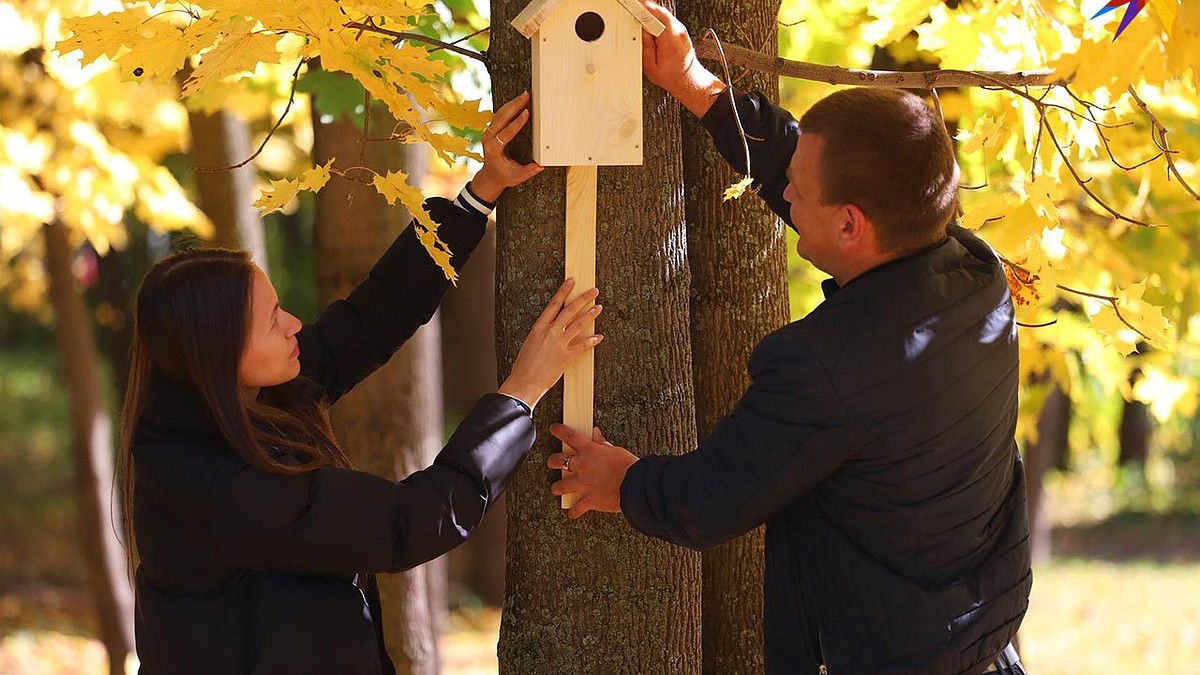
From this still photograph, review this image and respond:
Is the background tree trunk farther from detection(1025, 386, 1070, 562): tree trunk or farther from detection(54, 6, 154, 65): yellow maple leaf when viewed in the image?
detection(1025, 386, 1070, 562): tree trunk

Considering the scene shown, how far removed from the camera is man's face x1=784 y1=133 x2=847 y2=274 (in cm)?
227

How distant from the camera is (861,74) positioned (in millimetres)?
2807

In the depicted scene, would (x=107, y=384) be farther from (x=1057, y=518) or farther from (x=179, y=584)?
(x=179, y=584)

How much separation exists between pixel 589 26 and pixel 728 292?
88 centimetres

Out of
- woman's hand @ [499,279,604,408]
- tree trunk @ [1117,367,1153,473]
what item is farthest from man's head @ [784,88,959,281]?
tree trunk @ [1117,367,1153,473]

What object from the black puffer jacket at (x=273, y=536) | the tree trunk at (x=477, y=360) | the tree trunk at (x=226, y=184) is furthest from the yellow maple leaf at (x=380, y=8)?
the tree trunk at (x=477, y=360)

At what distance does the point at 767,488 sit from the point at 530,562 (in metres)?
0.73

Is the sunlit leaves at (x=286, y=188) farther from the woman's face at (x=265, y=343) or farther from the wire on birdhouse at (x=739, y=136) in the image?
the wire on birdhouse at (x=739, y=136)

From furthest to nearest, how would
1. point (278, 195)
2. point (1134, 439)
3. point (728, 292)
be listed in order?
1. point (1134, 439)
2. point (728, 292)
3. point (278, 195)

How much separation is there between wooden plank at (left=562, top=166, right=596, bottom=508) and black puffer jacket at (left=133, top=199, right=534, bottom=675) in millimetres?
190

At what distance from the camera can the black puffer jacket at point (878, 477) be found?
2.17m

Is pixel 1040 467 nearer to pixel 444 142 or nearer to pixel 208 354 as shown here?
pixel 444 142

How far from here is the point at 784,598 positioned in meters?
2.34

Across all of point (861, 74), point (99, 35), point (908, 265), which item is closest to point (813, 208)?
point (908, 265)
